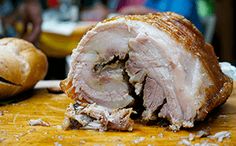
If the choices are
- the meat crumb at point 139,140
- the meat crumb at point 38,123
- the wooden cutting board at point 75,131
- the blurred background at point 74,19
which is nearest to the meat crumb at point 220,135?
the wooden cutting board at point 75,131

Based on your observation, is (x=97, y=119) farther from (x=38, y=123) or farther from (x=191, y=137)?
(x=191, y=137)

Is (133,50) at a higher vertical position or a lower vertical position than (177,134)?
higher

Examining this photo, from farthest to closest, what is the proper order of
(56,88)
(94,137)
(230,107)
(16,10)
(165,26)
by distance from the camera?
(16,10)
(56,88)
(230,107)
(165,26)
(94,137)

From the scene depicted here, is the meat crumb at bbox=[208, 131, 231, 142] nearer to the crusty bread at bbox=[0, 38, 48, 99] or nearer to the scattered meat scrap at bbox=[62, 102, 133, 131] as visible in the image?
the scattered meat scrap at bbox=[62, 102, 133, 131]

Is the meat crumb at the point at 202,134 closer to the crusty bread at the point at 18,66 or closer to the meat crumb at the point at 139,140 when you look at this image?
the meat crumb at the point at 139,140

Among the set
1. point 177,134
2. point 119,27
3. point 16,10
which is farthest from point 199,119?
point 16,10

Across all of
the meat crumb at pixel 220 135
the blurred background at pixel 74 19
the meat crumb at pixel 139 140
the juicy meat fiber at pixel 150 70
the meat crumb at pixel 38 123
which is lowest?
the blurred background at pixel 74 19

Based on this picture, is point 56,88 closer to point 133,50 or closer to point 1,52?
point 1,52
